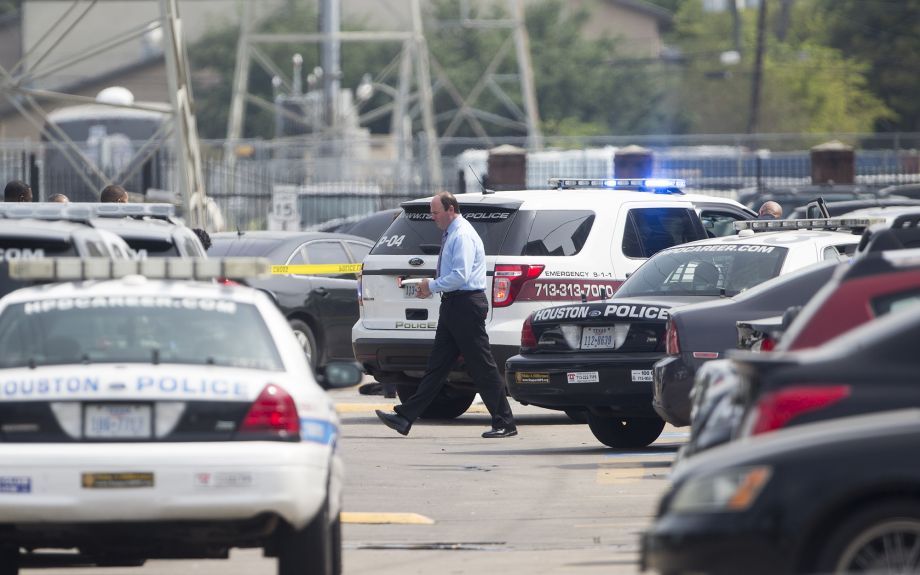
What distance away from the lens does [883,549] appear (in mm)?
6117

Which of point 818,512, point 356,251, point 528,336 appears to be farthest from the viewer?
point 356,251

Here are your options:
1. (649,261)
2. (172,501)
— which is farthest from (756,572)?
(649,261)

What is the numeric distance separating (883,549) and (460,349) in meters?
7.98

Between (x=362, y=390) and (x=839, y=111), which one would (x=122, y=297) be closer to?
(x=362, y=390)

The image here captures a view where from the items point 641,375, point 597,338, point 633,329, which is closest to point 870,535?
point 641,375

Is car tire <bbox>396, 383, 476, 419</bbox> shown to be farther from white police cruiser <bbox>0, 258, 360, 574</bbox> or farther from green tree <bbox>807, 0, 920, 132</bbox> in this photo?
green tree <bbox>807, 0, 920, 132</bbox>

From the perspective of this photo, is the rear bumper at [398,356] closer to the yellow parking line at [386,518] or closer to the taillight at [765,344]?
the taillight at [765,344]

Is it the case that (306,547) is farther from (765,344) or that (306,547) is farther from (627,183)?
(627,183)

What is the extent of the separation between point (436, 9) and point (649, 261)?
6818cm

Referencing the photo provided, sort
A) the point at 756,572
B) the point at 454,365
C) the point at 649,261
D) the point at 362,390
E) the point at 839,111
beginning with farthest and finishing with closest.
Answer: the point at 839,111, the point at 362,390, the point at 454,365, the point at 649,261, the point at 756,572

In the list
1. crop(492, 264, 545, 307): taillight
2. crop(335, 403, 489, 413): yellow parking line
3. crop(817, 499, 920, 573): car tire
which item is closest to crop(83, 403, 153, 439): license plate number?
crop(817, 499, 920, 573): car tire

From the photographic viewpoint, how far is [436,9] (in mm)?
81000

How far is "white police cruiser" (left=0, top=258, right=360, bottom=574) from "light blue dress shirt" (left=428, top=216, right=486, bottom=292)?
570 centimetres

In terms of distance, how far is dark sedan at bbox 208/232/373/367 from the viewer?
19.1 metres
